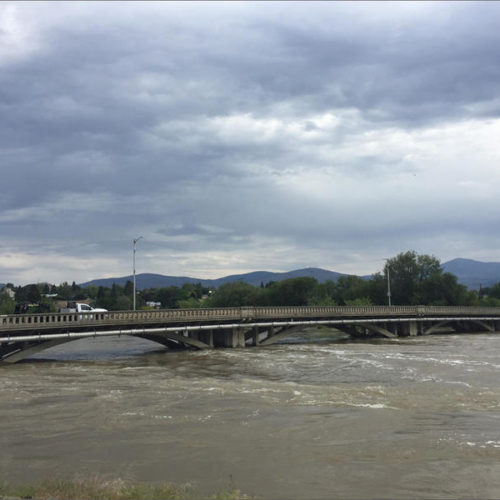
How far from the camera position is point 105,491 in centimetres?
1184

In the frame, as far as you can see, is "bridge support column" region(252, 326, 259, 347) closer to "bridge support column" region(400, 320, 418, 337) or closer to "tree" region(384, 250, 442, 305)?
"bridge support column" region(400, 320, 418, 337)

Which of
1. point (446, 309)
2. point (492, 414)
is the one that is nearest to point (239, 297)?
point (446, 309)

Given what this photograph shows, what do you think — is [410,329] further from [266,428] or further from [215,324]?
[266,428]

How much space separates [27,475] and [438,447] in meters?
11.8

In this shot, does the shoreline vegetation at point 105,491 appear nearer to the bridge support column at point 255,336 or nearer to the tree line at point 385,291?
the bridge support column at point 255,336

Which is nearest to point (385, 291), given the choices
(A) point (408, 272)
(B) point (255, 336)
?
(A) point (408, 272)

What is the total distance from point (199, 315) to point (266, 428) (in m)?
34.6

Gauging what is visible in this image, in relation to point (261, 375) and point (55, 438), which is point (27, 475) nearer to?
point (55, 438)

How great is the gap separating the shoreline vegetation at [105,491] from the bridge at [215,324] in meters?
29.3

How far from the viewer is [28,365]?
41.0 metres

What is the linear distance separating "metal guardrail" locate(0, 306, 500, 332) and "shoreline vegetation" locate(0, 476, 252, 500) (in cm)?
2941

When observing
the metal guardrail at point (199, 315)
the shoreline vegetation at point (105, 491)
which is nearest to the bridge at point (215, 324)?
the metal guardrail at point (199, 315)

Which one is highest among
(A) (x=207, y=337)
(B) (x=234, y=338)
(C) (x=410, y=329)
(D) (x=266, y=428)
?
(A) (x=207, y=337)

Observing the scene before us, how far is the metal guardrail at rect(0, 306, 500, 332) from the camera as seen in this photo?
41647 millimetres
